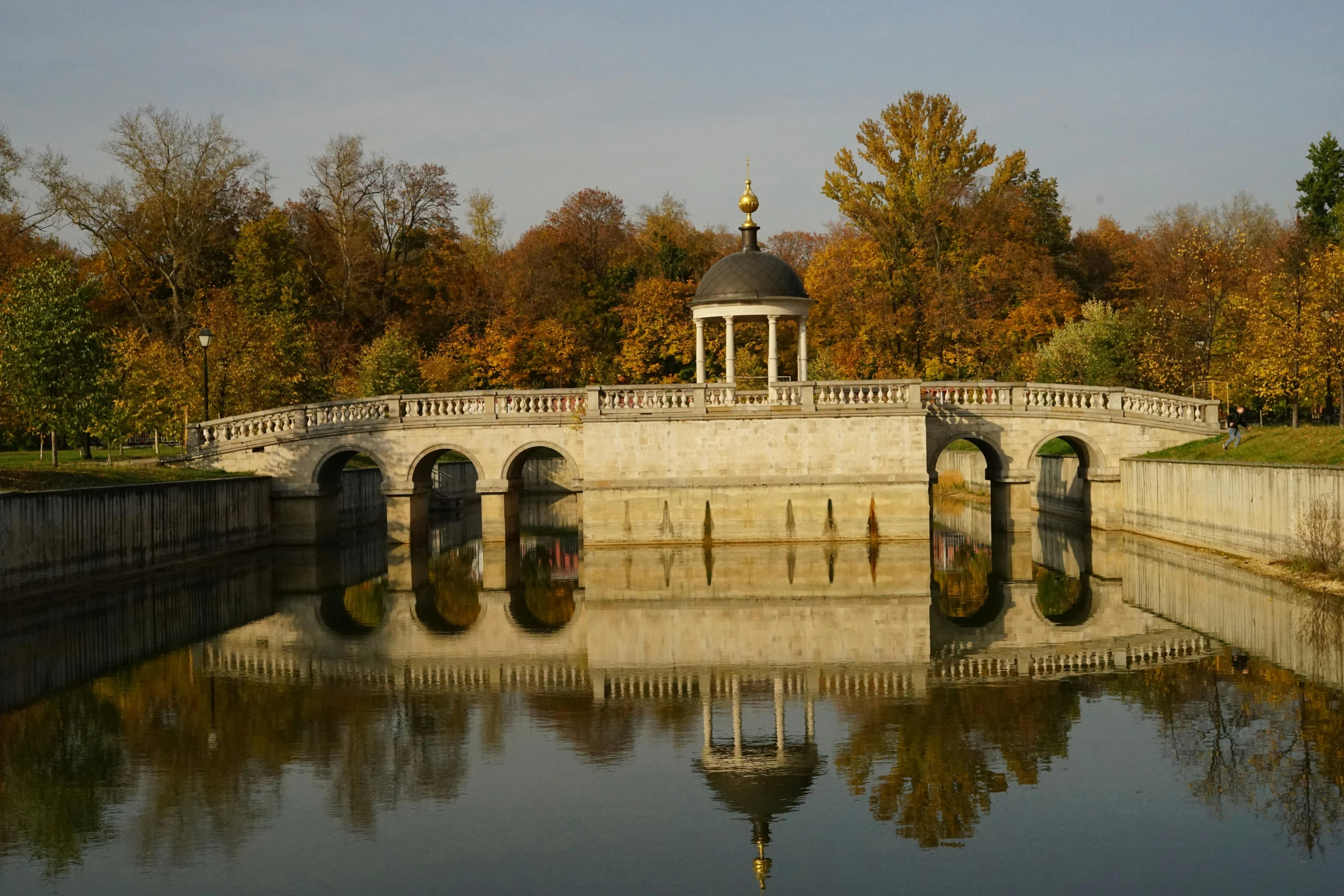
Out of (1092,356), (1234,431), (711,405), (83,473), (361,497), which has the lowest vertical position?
(361,497)

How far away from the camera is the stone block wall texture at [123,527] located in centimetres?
2586

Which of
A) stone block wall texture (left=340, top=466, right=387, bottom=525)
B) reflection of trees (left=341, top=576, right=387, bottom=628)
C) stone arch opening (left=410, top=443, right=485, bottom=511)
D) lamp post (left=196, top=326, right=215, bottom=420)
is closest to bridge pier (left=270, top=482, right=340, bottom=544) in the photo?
lamp post (left=196, top=326, right=215, bottom=420)

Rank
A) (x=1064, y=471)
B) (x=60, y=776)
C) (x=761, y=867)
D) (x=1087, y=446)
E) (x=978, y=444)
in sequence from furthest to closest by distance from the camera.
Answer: (x=1064, y=471) < (x=978, y=444) < (x=1087, y=446) < (x=60, y=776) < (x=761, y=867)

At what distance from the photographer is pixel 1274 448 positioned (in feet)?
107

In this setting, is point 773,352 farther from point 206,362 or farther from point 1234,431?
point 206,362

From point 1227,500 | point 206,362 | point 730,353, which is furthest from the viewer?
point 730,353

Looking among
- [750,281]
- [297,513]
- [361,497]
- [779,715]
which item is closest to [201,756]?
[779,715]

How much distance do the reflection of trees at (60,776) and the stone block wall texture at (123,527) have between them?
7.91 meters

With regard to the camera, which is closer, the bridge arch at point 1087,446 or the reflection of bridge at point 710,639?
the reflection of bridge at point 710,639

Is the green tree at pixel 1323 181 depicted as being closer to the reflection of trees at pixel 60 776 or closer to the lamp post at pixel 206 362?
the lamp post at pixel 206 362

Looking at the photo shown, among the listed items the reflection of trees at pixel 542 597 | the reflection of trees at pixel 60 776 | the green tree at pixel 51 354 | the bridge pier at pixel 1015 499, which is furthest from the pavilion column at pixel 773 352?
the reflection of trees at pixel 60 776

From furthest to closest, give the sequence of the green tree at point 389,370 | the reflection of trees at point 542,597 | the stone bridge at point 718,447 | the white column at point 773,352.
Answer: the green tree at point 389,370 → the white column at point 773,352 → the stone bridge at point 718,447 → the reflection of trees at point 542,597

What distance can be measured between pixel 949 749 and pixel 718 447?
2207cm

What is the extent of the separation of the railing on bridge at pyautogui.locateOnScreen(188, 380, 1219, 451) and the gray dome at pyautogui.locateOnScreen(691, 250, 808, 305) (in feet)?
9.31
